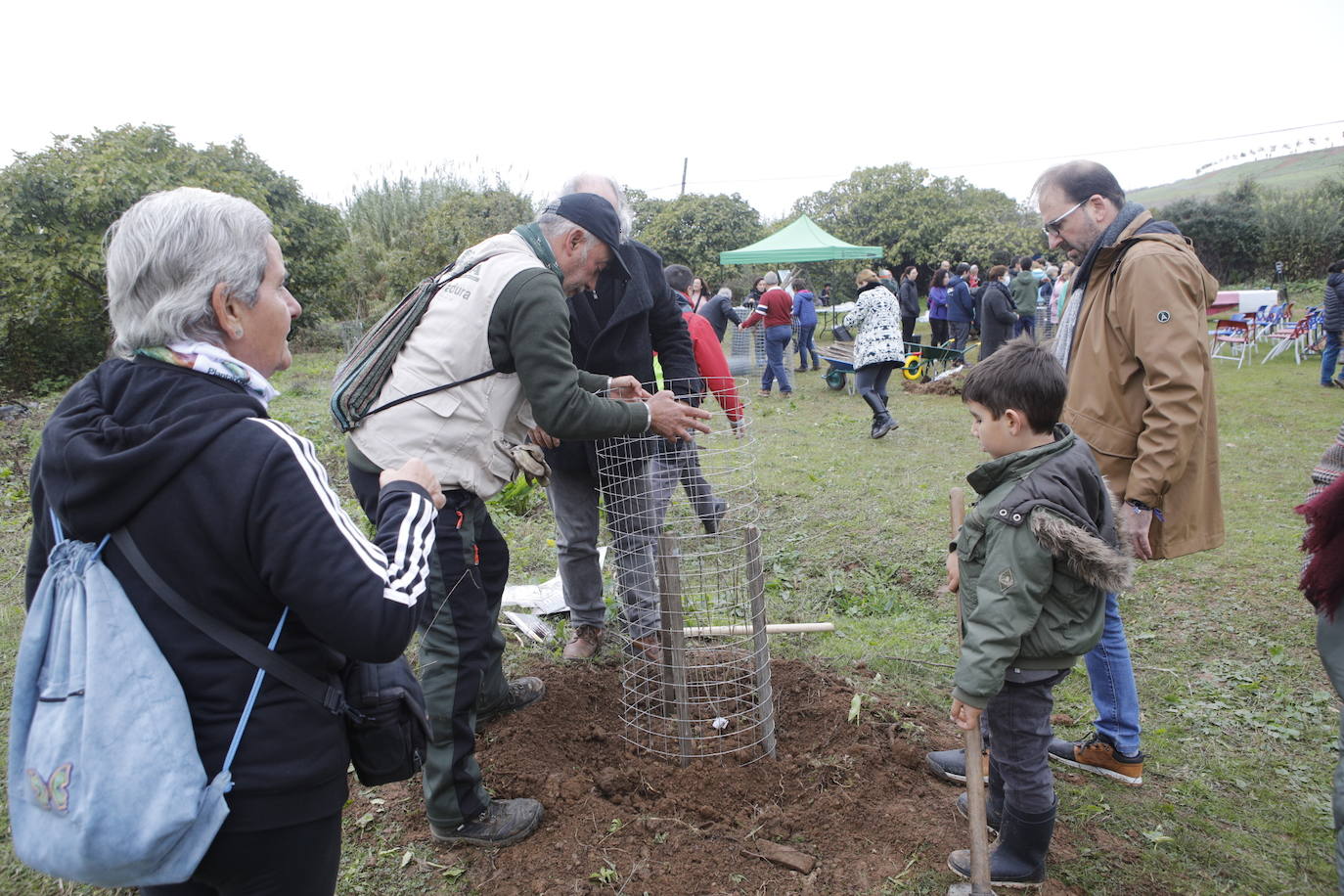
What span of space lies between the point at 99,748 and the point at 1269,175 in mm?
85391

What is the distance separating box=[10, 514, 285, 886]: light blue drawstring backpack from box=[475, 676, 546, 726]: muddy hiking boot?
2.03 metres

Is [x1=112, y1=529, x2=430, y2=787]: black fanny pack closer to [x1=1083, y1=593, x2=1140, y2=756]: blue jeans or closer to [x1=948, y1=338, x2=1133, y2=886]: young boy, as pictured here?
[x1=948, y1=338, x2=1133, y2=886]: young boy

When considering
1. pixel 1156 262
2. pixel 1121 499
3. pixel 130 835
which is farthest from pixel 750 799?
pixel 1156 262

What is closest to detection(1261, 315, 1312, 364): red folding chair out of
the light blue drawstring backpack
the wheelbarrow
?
the wheelbarrow

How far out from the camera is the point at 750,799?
2893mm

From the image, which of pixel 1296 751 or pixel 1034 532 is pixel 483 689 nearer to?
pixel 1034 532

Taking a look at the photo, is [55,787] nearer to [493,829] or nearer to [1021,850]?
[493,829]

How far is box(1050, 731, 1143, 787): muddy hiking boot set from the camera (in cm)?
296

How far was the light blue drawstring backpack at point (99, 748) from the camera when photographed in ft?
4.27

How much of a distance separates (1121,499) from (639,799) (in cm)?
195

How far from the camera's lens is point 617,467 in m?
3.52

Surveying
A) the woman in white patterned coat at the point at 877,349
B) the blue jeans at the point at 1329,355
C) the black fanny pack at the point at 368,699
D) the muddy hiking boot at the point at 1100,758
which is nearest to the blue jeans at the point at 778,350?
the woman in white patterned coat at the point at 877,349

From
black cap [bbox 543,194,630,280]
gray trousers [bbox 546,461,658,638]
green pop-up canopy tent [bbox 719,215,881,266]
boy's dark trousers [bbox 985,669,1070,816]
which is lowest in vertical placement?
boy's dark trousers [bbox 985,669,1070,816]

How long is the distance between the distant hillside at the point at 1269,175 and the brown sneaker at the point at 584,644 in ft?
179
